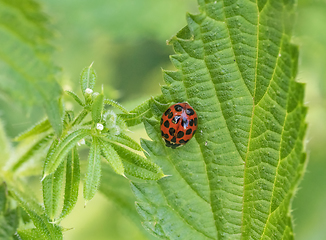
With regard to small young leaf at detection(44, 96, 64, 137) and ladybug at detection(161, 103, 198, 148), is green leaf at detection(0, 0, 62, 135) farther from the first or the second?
ladybug at detection(161, 103, 198, 148)

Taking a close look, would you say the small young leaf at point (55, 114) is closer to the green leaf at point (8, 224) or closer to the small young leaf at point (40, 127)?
the small young leaf at point (40, 127)

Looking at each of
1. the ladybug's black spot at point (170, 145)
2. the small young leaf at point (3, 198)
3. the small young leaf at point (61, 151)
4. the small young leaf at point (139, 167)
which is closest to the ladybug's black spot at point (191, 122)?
the ladybug's black spot at point (170, 145)

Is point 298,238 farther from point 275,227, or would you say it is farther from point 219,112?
point 219,112

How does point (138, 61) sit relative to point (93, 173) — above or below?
above

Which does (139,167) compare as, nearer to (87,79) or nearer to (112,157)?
(112,157)

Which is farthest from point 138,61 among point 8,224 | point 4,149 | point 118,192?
point 8,224

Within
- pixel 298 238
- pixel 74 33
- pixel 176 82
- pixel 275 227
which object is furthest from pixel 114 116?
pixel 298 238
